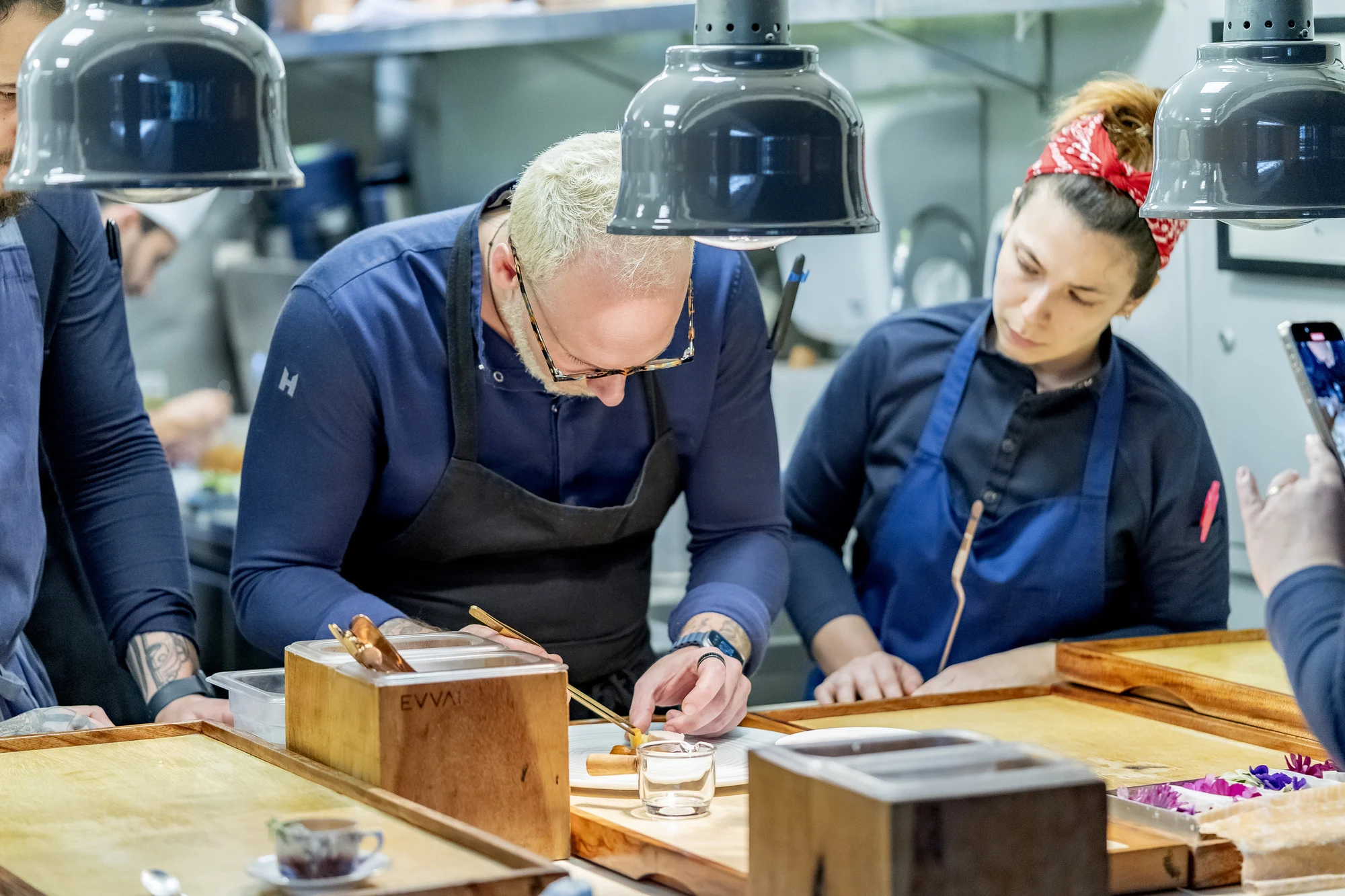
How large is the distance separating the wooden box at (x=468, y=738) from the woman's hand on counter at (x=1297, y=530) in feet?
2.17

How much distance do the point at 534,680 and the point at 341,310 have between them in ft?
2.33

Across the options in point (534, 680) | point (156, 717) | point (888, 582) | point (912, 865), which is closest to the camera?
point (912, 865)

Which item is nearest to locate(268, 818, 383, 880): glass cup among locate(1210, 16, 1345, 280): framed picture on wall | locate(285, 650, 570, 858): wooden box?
locate(285, 650, 570, 858): wooden box

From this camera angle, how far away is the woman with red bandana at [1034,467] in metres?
2.46

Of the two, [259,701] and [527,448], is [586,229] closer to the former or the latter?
[527,448]

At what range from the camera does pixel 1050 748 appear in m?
1.99

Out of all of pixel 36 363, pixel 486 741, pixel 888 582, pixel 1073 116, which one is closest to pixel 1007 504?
pixel 888 582

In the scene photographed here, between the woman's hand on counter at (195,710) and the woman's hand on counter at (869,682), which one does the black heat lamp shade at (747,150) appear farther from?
the woman's hand on counter at (869,682)

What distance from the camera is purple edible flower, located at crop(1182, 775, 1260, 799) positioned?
5.68ft

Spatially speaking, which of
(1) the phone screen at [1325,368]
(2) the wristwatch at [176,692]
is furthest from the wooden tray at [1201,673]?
(2) the wristwatch at [176,692]

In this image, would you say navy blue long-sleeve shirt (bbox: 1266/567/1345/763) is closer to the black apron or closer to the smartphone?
the smartphone

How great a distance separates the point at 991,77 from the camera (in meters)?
3.64

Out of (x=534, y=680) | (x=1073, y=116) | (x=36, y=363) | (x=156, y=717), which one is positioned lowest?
(x=156, y=717)

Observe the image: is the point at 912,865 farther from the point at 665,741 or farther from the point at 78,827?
the point at 78,827
